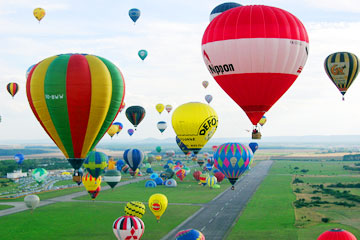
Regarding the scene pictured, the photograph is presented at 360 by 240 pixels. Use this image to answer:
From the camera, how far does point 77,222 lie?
46.2 metres

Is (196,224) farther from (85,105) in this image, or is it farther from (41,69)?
(41,69)

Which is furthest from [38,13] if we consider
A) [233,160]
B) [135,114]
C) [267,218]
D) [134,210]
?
[267,218]

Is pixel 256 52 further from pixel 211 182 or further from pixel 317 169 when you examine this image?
pixel 317 169

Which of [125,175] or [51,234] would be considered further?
[125,175]

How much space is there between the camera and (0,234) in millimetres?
41344

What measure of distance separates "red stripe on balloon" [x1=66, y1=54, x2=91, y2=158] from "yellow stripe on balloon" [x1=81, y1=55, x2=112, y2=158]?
12.0 inches

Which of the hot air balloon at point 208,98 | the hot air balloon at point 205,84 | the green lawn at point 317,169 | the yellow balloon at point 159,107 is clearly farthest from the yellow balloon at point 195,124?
the green lawn at point 317,169

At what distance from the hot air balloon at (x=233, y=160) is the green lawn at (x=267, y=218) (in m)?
4.83

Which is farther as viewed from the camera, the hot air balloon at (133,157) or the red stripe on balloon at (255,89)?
the hot air balloon at (133,157)

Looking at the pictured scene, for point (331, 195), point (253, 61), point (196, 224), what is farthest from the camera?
point (331, 195)

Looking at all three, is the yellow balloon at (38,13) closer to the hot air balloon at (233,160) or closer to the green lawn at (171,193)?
the green lawn at (171,193)

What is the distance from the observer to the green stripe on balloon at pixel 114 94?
34.3 meters

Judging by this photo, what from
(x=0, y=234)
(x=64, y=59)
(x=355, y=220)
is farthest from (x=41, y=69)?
(x=355, y=220)

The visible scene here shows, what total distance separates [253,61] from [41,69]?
1575cm
